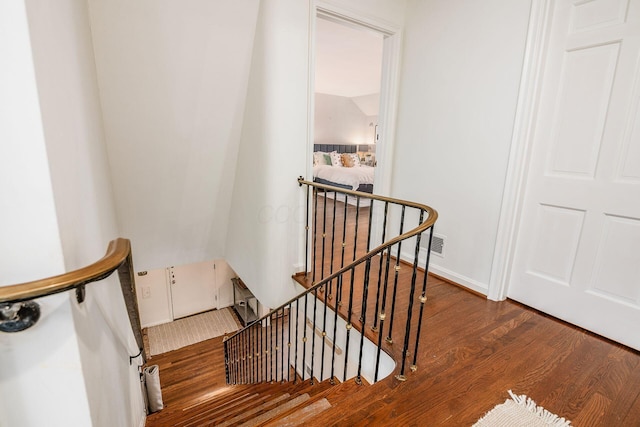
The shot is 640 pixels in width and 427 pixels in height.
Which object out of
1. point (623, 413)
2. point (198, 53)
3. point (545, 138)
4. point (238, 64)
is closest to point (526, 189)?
point (545, 138)

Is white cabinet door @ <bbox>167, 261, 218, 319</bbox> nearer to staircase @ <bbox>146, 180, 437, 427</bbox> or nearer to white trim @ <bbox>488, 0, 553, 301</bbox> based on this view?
staircase @ <bbox>146, 180, 437, 427</bbox>

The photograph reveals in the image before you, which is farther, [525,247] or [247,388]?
[247,388]

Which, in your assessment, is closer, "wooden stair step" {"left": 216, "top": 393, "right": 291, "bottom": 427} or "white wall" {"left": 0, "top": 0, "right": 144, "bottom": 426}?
"white wall" {"left": 0, "top": 0, "right": 144, "bottom": 426}

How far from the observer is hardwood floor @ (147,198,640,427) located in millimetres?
1391

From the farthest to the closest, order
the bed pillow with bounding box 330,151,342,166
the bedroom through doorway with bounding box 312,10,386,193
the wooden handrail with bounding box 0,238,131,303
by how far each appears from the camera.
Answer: the bed pillow with bounding box 330,151,342,166
the bedroom through doorway with bounding box 312,10,386,193
the wooden handrail with bounding box 0,238,131,303

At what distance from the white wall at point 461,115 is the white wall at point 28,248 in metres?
2.53

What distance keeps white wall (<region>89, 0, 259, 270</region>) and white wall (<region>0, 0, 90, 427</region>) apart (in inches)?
69.0

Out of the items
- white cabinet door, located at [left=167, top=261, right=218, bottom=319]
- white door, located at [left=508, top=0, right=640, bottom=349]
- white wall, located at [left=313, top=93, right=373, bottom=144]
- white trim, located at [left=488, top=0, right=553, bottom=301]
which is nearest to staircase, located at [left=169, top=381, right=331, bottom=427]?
white trim, located at [left=488, top=0, right=553, bottom=301]

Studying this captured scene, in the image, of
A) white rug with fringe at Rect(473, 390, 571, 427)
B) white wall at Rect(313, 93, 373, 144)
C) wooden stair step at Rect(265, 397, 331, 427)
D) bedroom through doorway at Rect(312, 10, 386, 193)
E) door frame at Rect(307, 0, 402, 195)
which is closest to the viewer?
white rug with fringe at Rect(473, 390, 571, 427)

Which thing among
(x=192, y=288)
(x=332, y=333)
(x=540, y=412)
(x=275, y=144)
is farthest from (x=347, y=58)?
(x=192, y=288)

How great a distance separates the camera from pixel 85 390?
84cm

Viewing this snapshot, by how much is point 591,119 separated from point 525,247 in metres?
0.93

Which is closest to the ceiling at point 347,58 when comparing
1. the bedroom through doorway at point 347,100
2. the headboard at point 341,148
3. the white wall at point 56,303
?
the bedroom through doorway at point 347,100

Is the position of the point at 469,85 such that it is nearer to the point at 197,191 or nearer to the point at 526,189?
the point at 526,189
